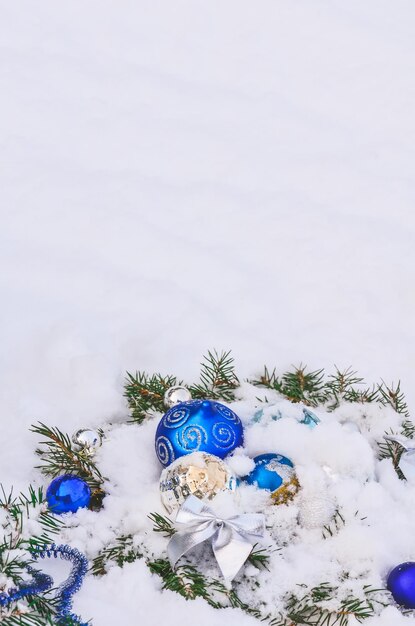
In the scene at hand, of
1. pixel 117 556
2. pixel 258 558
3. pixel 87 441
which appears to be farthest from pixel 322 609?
pixel 87 441

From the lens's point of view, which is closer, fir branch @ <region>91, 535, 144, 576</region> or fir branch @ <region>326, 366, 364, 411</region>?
fir branch @ <region>91, 535, 144, 576</region>

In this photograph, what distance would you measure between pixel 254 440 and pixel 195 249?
3.35 ft

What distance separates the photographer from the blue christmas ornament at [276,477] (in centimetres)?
182

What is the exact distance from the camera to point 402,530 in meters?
1.80

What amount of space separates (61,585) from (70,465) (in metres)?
0.37

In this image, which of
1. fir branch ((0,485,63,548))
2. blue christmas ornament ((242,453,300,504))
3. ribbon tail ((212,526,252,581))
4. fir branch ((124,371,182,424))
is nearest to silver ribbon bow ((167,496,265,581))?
ribbon tail ((212,526,252,581))

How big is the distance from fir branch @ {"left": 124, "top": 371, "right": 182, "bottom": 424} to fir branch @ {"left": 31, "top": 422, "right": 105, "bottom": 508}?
0.75 feet

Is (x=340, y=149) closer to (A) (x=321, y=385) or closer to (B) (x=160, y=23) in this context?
(B) (x=160, y=23)

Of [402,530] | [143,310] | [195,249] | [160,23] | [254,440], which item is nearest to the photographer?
[402,530]

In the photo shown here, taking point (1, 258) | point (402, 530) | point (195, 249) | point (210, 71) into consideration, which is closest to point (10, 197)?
point (1, 258)

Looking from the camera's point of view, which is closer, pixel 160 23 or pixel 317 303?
pixel 317 303

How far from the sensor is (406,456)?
201 centimetres

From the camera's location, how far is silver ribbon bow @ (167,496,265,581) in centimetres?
164

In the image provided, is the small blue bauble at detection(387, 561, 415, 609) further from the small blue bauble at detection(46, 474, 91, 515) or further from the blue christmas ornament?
the small blue bauble at detection(46, 474, 91, 515)
